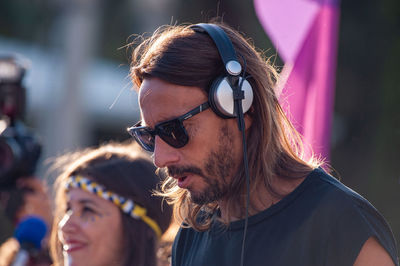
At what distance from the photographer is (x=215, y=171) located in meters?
2.07

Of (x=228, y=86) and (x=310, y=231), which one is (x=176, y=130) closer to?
(x=228, y=86)

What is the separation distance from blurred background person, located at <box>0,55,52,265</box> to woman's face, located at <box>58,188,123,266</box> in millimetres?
500

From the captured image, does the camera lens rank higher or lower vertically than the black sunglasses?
lower

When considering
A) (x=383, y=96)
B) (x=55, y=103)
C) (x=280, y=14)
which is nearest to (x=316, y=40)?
(x=280, y=14)

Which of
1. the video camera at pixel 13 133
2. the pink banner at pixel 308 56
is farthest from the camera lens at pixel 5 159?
the pink banner at pixel 308 56

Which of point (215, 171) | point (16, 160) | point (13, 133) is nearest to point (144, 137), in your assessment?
point (215, 171)

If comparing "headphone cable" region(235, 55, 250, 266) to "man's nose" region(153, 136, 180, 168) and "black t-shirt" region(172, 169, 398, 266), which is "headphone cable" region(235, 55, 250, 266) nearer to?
"black t-shirt" region(172, 169, 398, 266)

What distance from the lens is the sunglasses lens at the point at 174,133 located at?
208 centimetres

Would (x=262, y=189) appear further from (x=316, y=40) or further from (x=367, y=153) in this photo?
(x=367, y=153)

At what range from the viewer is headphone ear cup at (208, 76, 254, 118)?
6.74 feet

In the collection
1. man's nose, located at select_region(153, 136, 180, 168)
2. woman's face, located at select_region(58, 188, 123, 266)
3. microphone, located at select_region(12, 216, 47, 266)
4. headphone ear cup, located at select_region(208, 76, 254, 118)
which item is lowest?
microphone, located at select_region(12, 216, 47, 266)

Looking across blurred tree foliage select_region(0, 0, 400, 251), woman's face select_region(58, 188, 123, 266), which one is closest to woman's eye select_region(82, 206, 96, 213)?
woman's face select_region(58, 188, 123, 266)

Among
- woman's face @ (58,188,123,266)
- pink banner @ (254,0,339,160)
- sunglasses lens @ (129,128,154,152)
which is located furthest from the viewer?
pink banner @ (254,0,339,160)

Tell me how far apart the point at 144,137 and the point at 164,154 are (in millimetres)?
148
